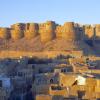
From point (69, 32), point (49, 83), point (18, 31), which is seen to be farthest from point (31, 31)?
point (49, 83)

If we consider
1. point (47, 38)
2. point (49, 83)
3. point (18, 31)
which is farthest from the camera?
point (18, 31)

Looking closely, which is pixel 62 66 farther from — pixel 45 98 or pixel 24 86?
pixel 45 98

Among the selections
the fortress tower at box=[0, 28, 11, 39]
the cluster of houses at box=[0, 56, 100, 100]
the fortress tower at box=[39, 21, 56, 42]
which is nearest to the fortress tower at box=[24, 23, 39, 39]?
the fortress tower at box=[39, 21, 56, 42]

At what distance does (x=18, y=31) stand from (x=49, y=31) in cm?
338

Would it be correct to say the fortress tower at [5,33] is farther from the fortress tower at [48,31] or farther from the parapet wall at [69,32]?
the parapet wall at [69,32]

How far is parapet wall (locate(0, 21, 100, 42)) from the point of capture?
4875cm

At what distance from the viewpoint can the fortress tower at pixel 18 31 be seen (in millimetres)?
50875

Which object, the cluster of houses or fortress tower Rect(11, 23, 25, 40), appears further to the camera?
fortress tower Rect(11, 23, 25, 40)

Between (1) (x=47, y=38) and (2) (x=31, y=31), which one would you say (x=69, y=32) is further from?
(2) (x=31, y=31)

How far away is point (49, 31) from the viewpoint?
49219 mm

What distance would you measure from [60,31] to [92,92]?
33.0m

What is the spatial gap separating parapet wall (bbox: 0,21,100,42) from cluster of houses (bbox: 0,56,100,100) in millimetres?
20213

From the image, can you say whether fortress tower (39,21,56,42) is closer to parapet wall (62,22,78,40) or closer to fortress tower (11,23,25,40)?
parapet wall (62,22,78,40)

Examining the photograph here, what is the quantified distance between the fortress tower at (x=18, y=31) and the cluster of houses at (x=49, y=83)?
73.4 feet
